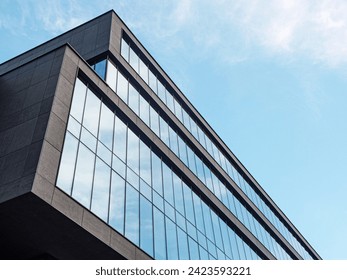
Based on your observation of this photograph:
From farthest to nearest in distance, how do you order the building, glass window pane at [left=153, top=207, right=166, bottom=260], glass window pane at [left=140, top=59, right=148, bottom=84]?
glass window pane at [left=140, top=59, right=148, bottom=84], glass window pane at [left=153, top=207, right=166, bottom=260], the building

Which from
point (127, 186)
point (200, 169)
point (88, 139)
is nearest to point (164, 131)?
point (200, 169)

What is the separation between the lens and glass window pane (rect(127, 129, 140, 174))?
23.5m

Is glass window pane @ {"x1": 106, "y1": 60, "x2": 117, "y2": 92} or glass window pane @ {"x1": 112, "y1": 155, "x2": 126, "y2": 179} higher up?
glass window pane @ {"x1": 106, "y1": 60, "x2": 117, "y2": 92}

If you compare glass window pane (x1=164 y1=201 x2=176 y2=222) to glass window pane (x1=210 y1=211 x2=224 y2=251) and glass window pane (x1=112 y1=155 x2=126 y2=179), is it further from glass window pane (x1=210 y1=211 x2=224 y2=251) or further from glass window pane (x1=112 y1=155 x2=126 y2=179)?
glass window pane (x1=210 y1=211 x2=224 y2=251)

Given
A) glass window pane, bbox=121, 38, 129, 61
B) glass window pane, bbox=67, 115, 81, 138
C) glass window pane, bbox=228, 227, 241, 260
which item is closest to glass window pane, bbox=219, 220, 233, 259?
glass window pane, bbox=228, 227, 241, 260

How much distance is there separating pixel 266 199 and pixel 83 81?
119 ft

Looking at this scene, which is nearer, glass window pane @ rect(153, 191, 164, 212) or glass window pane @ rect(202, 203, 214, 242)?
glass window pane @ rect(153, 191, 164, 212)

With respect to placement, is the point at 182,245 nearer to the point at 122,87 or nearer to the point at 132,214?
the point at 132,214

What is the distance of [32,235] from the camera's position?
1702cm

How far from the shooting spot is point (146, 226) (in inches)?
872

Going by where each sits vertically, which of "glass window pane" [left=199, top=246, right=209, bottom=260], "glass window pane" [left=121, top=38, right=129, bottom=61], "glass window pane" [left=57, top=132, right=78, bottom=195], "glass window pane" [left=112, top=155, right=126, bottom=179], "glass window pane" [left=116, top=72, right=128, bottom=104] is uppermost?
"glass window pane" [left=121, top=38, right=129, bottom=61]

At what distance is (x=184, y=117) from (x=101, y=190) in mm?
19059

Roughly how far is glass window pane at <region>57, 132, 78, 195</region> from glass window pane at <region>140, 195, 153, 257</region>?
5.72 meters
